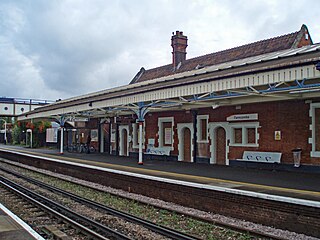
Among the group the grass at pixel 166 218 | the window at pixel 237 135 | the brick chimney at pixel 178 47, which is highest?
the brick chimney at pixel 178 47

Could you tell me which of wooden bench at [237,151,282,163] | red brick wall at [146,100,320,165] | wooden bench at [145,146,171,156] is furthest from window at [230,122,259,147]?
wooden bench at [145,146,171,156]

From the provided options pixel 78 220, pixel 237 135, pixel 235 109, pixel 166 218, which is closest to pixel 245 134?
pixel 237 135

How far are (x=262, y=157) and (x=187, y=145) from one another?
5089mm

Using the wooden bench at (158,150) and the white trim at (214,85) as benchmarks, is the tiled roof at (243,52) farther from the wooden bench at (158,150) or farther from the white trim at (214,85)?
the white trim at (214,85)

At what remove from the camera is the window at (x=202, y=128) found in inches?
693

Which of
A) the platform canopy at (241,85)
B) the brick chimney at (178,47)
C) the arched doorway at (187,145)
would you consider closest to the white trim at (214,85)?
the platform canopy at (241,85)

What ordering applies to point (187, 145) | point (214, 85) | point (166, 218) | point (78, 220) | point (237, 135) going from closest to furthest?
point (78, 220)
point (166, 218)
point (214, 85)
point (237, 135)
point (187, 145)

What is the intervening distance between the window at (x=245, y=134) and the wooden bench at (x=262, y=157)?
38 centimetres

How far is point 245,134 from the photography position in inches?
609

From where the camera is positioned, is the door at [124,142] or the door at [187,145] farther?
the door at [124,142]

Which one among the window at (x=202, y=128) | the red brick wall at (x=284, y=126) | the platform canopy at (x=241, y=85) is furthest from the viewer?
the window at (x=202, y=128)

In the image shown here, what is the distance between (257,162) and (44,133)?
30.3 metres

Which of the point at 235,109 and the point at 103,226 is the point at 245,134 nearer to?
the point at 235,109

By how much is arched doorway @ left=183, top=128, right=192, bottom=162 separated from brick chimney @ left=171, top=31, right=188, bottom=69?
1079 cm
